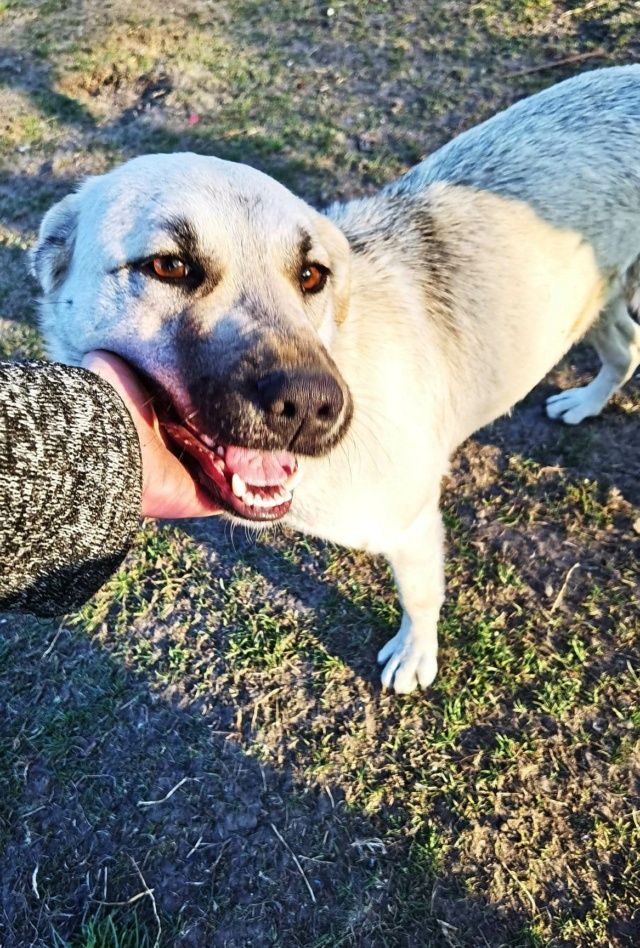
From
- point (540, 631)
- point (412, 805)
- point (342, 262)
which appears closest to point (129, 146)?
point (342, 262)

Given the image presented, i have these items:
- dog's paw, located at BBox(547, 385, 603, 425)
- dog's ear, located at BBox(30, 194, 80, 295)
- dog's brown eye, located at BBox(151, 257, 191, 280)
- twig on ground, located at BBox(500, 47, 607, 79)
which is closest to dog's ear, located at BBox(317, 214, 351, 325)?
dog's brown eye, located at BBox(151, 257, 191, 280)

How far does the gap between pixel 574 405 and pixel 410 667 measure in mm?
2076

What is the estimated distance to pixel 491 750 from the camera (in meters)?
3.37

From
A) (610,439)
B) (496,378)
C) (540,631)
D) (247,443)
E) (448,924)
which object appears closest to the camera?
(247,443)

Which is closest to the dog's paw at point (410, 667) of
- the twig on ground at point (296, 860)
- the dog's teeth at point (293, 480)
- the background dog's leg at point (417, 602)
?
the background dog's leg at point (417, 602)

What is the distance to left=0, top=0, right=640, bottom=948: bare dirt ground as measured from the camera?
3.03 m

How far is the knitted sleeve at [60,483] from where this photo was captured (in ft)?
6.39

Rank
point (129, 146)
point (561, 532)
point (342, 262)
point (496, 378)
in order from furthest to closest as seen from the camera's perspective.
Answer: point (129, 146) → point (561, 532) → point (496, 378) → point (342, 262)

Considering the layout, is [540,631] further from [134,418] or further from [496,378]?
[134,418]

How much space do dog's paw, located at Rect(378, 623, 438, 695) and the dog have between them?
0.03ft

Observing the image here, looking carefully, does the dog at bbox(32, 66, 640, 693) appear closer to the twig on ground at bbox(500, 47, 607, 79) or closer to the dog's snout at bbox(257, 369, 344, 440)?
the dog's snout at bbox(257, 369, 344, 440)

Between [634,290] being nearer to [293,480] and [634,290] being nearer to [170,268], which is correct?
[293,480]

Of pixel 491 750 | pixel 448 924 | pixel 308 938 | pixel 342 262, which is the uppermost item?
pixel 342 262

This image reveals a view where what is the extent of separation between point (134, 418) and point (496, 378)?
1.76 metres
